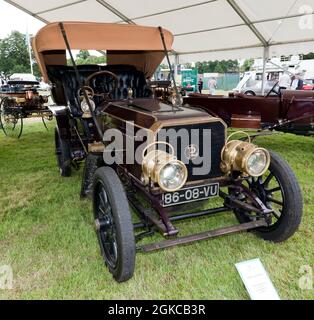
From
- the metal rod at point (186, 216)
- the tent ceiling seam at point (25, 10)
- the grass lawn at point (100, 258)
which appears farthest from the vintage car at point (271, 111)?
the tent ceiling seam at point (25, 10)

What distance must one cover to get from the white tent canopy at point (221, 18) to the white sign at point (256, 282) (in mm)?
6037

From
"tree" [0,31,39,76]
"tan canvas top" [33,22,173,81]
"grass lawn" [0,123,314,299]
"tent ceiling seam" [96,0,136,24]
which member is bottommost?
"grass lawn" [0,123,314,299]

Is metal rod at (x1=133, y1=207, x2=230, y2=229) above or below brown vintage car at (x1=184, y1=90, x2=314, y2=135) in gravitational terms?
below

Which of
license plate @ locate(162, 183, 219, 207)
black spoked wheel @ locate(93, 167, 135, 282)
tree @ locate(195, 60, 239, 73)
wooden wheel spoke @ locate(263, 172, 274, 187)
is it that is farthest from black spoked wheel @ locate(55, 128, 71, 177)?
tree @ locate(195, 60, 239, 73)

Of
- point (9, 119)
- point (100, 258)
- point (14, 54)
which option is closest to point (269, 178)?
point (100, 258)

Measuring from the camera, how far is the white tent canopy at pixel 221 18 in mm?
6723

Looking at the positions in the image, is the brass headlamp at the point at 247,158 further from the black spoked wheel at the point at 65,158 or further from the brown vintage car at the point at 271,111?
the brown vintage car at the point at 271,111

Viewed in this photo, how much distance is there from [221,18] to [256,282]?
6.95 meters

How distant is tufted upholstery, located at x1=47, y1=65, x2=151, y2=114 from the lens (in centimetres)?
412

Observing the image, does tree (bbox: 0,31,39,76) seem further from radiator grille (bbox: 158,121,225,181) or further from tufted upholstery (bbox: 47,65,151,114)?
radiator grille (bbox: 158,121,225,181)

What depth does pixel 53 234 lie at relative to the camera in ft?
9.37

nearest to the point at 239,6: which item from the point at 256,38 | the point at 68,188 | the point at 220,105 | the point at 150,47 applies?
the point at 256,38

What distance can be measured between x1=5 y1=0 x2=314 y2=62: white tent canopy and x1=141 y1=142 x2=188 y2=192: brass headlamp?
579cm
